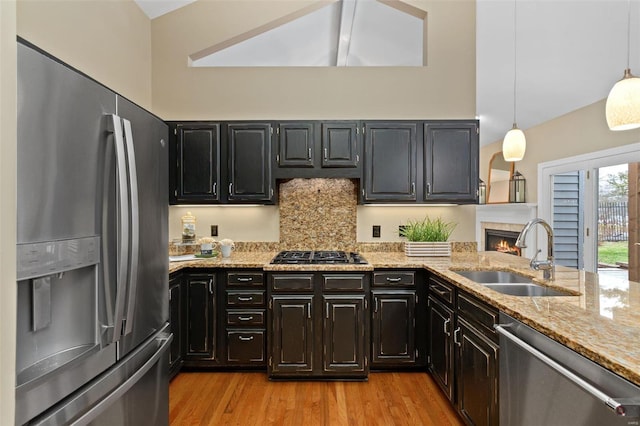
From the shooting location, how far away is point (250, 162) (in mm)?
3443

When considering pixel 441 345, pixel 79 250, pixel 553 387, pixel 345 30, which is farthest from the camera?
pixel 345 30

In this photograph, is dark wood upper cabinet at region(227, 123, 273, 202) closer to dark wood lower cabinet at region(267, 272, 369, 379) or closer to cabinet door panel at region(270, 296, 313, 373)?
dark wood lower cabinet at region(267, 272, 369, 379)

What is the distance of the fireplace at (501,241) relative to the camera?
691 cm

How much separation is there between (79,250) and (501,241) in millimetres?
7660

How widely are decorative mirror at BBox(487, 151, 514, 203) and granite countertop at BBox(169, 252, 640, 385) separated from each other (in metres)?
4.81

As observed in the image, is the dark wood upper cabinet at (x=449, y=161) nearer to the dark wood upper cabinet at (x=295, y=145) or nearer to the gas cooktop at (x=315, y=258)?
the gas cooktop at (x=315, y=258)

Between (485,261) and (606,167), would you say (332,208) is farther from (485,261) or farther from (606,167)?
(606,167)

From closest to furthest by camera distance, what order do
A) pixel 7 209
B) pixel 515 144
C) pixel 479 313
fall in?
1. pixel 7 209
2. pixel 479 313
3. pixel 515 144

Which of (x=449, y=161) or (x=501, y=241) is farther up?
(x=449, y=161)

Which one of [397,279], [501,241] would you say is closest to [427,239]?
[397,279]

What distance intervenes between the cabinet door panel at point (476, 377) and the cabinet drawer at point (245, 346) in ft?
5.21

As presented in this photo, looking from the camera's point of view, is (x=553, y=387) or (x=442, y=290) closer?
(x=553, y=387)

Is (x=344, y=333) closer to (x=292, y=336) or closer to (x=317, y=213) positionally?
(x=292, y=336)

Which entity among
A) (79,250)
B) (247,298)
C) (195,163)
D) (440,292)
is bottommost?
(247,298)
